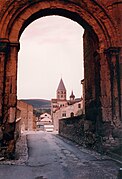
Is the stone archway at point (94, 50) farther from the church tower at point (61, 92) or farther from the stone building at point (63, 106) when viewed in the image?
the church tower at point (61, 92)

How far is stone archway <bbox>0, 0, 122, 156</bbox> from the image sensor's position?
27.6 ft

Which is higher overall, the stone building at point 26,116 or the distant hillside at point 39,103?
the distant hillside at point 39,103

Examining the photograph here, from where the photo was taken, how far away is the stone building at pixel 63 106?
38778 millimetres

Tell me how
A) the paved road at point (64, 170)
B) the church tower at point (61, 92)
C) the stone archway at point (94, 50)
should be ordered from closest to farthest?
the paved road at point (64, 170) → the stone archway at point (94, 50) → the church tower at point (61, 92)

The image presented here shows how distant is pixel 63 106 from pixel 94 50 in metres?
44.1

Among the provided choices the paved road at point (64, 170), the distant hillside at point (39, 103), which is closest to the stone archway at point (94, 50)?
the paved road at point (64, 170)

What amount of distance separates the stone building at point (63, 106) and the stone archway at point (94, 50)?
64.1 feet

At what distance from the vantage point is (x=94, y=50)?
987cm

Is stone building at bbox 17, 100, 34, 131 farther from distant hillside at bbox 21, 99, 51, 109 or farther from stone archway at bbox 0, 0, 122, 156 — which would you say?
distant hillside at bbox 21, 99, 51, 109

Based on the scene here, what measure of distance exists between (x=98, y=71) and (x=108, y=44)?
104 cm

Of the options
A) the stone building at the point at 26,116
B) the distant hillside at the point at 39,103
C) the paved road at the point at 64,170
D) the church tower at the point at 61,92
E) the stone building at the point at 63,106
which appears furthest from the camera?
the distant hillside at the point at 39,103

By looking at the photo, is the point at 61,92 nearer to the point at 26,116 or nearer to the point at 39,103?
the point at 39,103

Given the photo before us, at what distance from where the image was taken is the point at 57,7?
30.8ft

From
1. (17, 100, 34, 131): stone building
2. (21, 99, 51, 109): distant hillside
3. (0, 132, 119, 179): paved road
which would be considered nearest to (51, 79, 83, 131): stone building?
(17, 100, 34, 131): stone building
